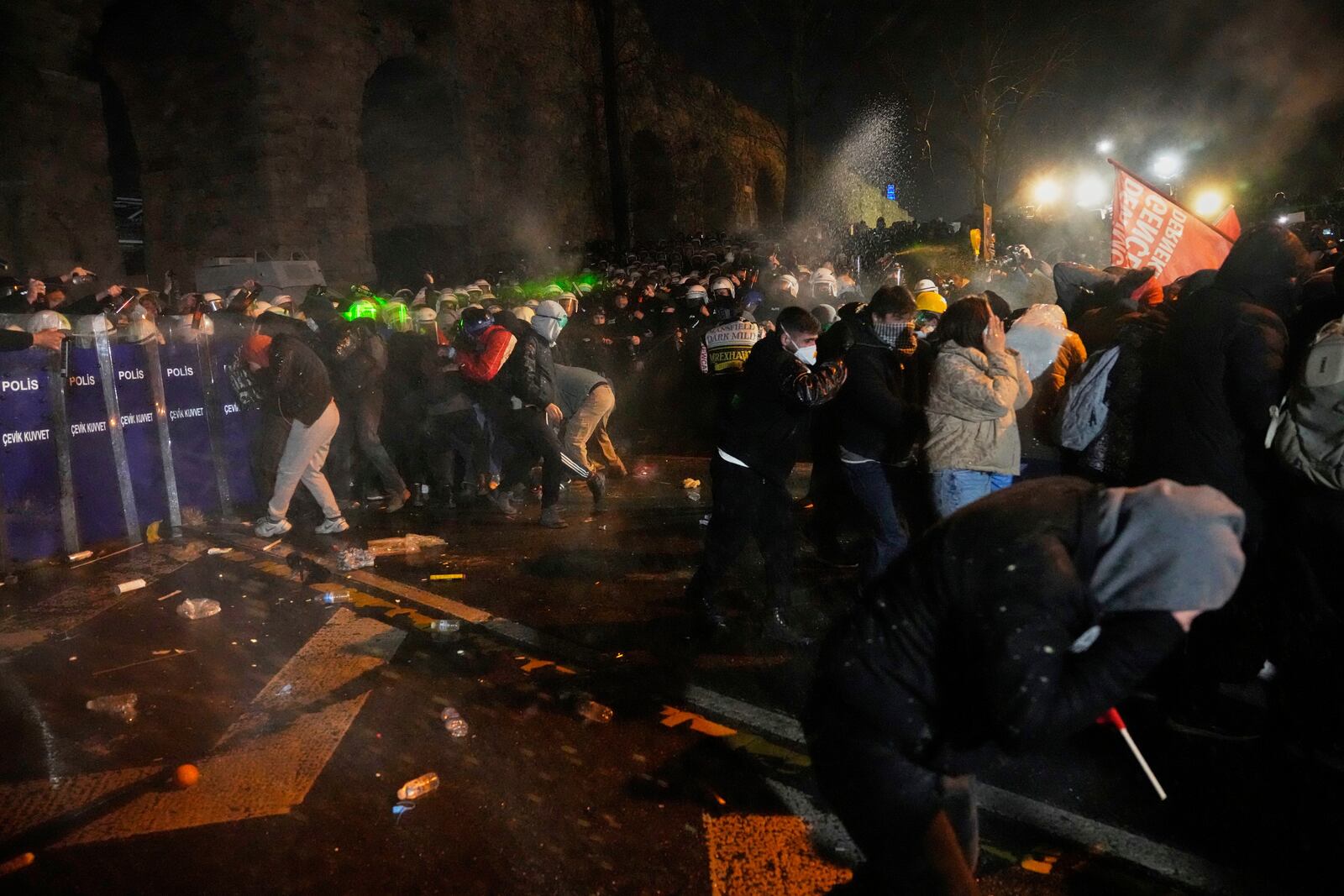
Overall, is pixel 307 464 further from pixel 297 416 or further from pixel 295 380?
pixel 295 380

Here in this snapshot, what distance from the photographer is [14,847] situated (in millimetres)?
3025

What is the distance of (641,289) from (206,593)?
8.80 meters

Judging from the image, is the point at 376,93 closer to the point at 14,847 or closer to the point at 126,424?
the point at 126,424

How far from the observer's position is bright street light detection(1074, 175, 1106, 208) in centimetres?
3020

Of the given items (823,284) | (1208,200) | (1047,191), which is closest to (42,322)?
(823,284)

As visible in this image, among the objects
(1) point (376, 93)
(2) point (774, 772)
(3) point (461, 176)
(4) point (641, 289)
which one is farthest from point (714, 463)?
(1) point (376, 93)

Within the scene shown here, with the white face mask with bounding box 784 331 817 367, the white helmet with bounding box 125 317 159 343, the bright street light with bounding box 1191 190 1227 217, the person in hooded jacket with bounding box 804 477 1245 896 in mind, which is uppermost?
the bright street light with bounding box 1191 190 1227 217

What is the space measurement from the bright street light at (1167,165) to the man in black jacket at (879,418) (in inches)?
1117

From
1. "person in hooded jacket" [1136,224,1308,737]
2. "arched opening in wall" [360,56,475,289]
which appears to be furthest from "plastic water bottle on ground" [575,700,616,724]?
"arched opening in wall" [360,56,475,289]

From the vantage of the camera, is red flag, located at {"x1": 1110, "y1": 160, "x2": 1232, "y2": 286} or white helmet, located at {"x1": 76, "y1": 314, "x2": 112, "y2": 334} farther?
white helmet, located at {"x1": 76, "y1": 314, "x2": 112, "y2": 334}

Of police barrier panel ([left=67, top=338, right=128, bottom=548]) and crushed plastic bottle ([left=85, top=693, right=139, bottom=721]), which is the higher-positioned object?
police barrier panel ([left=67, top=338, right=128, bottom=548])

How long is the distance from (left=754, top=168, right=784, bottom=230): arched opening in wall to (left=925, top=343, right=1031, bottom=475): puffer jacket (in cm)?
3775

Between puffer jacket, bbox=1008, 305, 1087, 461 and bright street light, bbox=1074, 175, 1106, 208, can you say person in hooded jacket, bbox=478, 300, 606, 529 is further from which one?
bright street light, bbox=1074, 175, 1106, 208

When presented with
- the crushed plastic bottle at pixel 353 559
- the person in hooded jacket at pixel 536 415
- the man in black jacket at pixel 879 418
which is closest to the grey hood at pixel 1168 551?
the man in black jacket at pixel 879 418
